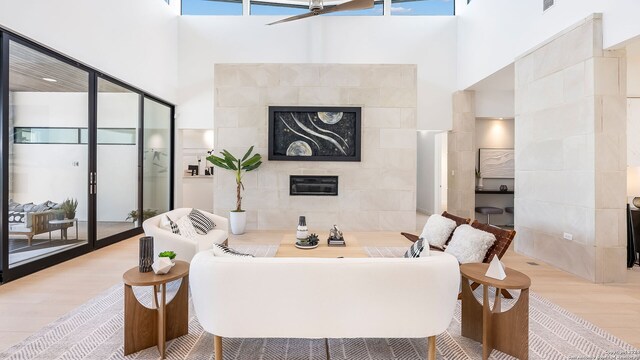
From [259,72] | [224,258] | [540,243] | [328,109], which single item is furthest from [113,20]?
[540,243]

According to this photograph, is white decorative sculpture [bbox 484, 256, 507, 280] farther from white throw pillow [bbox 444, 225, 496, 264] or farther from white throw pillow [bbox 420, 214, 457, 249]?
white throw pillow [bbox 420, 214, 457, 249]

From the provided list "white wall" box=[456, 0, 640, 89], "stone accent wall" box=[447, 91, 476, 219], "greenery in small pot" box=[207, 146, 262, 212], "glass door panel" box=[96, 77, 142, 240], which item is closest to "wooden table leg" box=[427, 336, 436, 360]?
"white wall" box=[456, 0, 640, 89]

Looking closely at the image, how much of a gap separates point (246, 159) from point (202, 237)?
107 inches

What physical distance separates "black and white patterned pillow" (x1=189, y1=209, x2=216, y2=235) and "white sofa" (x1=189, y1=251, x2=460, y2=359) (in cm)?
232

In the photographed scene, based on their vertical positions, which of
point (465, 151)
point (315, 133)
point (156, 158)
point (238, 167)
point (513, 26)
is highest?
point (513, 26)

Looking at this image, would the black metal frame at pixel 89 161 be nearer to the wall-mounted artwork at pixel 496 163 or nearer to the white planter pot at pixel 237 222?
the white planter pot at pixel 237 222

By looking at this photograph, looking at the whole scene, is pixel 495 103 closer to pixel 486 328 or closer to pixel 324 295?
pixel 486 328

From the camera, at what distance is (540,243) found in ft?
14.5

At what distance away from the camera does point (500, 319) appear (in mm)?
2184

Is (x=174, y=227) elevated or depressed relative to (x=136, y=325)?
elevated

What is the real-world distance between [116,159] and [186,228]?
261 cm

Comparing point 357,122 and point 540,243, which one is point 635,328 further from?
point 357,122

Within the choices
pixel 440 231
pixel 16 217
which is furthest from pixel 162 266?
pixel 440 231

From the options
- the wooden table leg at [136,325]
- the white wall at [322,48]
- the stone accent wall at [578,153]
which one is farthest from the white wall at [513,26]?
the wooden table leg at [136,325]
